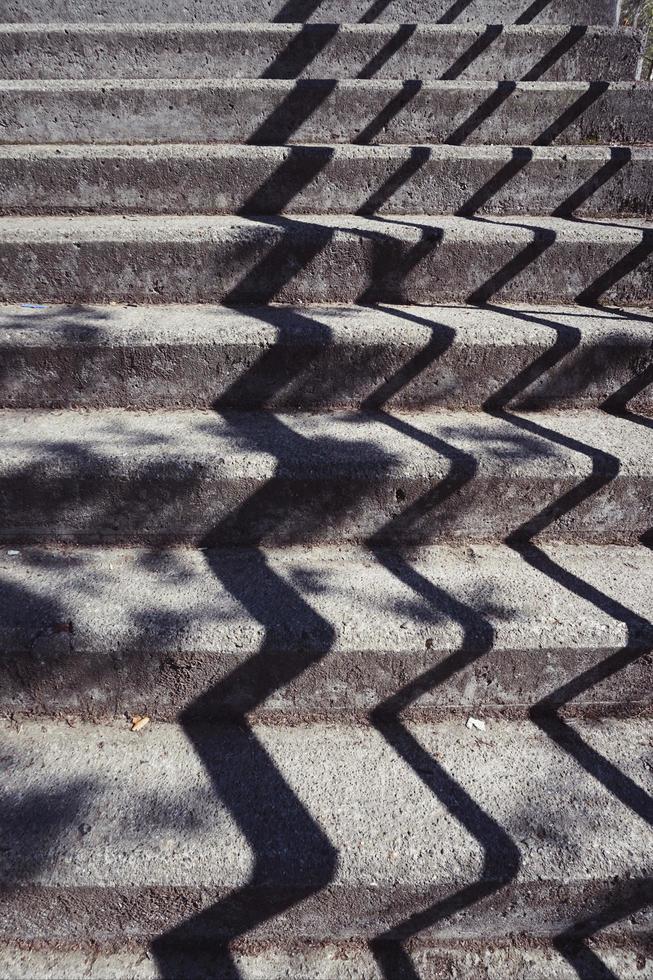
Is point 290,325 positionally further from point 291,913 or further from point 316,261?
point 291,913

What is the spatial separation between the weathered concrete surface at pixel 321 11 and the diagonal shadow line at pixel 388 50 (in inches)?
23.1

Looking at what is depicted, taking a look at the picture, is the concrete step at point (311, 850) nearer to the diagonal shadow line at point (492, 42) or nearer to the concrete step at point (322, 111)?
the concrete step at point (322, 111)

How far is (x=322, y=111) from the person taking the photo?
3.12 meters

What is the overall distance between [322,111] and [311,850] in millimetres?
3301

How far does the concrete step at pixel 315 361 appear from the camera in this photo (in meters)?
2.25

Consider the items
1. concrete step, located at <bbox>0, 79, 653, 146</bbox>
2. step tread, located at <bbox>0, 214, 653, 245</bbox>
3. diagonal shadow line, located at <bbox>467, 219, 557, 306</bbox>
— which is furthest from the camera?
concrete step, located at <bbox>0, 79, 653, 146</bbox>

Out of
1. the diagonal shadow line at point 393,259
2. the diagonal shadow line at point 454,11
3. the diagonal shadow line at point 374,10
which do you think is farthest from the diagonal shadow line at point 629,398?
the diagonal shadow line at point 374,10

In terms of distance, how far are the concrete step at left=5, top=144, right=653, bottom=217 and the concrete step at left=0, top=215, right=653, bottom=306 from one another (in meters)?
0.18

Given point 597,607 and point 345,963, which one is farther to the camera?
point 597,607

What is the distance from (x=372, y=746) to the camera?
1.80 m

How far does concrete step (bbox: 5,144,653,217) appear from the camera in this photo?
277cm

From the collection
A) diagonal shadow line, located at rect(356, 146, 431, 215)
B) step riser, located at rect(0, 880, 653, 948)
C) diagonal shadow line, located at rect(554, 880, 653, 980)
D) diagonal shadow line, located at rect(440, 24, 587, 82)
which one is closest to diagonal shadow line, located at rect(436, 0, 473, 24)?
diagonal shadow line, located at rect(440, 24, 587, 82)

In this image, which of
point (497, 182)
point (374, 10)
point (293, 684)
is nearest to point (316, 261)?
point (497, 182)

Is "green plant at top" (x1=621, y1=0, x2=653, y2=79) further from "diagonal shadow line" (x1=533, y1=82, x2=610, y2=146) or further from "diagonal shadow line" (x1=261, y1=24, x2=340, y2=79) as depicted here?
"diagonal shadow line" (x1=261, y1=24, x2=340, y2=79)
